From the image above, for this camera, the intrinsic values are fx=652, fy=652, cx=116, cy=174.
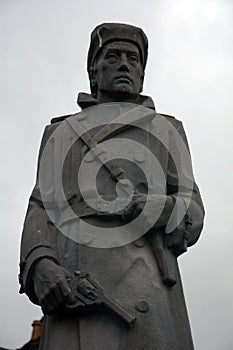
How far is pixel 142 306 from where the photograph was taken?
239 inches

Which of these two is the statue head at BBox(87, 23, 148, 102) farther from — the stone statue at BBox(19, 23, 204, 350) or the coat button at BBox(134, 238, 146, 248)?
the coat button at BBox(134, 238, 146, 248)

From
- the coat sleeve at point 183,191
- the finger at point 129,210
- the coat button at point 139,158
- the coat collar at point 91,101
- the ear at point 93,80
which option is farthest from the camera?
the ear at point 93,80

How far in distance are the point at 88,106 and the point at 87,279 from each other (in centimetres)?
252

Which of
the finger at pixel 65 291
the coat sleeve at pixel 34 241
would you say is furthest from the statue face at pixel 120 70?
the finger at pixel 65 291

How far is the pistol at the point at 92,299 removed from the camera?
5.95 m

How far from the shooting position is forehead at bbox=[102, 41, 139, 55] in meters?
7.72

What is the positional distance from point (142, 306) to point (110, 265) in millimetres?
535

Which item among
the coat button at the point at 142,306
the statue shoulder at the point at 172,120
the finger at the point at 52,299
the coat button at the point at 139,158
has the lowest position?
the coat button at the point at 142,306

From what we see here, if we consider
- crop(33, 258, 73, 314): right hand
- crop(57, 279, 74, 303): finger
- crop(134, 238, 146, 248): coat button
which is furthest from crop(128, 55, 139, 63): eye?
crop(57, 279, 74, 303): finger

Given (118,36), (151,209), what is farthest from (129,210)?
(118,36)

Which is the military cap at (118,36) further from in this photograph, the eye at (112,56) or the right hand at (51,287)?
the right hand at (51,287)

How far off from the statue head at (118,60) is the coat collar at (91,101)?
102 mm

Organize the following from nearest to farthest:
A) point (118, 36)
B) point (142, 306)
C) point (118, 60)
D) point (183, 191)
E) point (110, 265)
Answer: point (142, 306), point (110, 265), point (183, 191), point (118, 60), point (118, 36)

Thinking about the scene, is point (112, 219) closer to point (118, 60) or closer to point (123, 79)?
point (123, 79)
